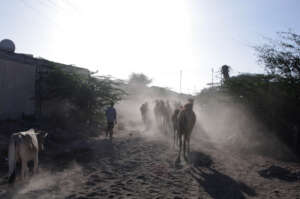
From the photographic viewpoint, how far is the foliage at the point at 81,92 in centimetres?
1714

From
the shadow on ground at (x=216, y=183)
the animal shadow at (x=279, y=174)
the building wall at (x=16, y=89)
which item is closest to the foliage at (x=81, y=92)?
the building wall at (x=16, y=89)

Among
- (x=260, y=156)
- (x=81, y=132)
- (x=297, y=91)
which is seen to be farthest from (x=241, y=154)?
(x=81, y=132)

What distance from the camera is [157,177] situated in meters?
7.57

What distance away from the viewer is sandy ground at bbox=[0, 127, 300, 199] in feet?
20.6

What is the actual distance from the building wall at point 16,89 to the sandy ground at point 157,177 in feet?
23.2

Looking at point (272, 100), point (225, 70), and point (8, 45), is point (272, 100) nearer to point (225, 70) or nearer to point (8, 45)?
point (225, 70)

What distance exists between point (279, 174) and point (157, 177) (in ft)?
11.7

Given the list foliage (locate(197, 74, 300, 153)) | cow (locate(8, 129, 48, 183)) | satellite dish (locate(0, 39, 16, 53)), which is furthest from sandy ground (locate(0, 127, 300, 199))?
satellite dish (locate(0, 39, 16, 53))

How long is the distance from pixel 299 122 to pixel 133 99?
108 ft

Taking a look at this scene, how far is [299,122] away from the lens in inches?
422

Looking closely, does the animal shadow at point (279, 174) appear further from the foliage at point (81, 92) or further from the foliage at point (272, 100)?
the foliage at point (81, 92)

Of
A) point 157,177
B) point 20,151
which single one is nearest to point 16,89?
point 20,151

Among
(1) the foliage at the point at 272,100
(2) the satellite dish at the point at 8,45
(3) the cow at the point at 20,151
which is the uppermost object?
(2) the satellite dish at the point at 8,45

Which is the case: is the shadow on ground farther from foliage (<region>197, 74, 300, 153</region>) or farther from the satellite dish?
the satellite dish
